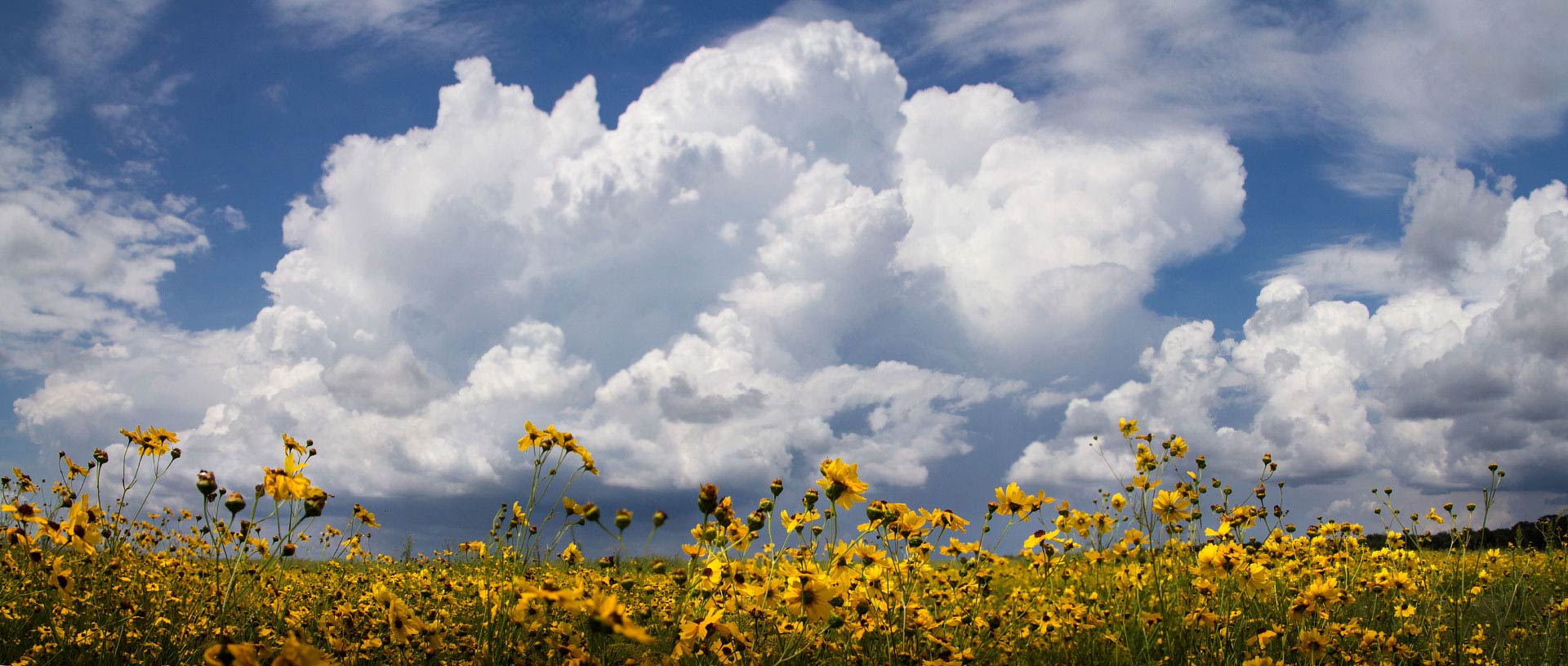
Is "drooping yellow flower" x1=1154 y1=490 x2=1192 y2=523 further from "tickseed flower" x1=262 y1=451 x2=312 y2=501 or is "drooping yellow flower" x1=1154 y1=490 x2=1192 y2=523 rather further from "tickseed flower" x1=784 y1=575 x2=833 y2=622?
"tickseed flower" x1=262 y1=451 x2=312 y2=501

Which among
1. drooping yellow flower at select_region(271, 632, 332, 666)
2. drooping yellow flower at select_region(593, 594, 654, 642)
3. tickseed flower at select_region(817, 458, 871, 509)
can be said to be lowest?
drooping yellow flower at select_region(271, 632, 332, 666)

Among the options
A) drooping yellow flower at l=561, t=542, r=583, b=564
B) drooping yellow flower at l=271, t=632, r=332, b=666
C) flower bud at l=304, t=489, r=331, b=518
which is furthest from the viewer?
drooping yellow flower at l=561, t=542, r=583, b=564

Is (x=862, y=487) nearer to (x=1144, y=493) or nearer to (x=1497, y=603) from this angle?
(x=1144, y=493)

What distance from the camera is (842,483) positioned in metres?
3.17

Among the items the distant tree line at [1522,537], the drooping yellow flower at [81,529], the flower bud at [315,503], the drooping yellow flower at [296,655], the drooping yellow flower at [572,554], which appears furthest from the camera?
the distant tree line at [1522,537]

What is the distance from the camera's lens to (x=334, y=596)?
5762 millimetres

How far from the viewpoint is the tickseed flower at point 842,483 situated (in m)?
3.14

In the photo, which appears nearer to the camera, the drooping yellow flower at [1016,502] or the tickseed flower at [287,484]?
the tickseed flower at [287,484]

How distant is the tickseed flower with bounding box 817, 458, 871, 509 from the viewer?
3139 millimetres

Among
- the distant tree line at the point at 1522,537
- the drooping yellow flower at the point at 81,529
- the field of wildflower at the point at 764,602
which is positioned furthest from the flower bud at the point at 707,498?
the distant tree line at the point at 1522,537

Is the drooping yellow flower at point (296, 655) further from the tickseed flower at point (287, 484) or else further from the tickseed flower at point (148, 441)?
the tickseed flower at point (148, 441)

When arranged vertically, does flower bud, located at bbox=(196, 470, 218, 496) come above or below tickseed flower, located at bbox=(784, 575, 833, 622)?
above

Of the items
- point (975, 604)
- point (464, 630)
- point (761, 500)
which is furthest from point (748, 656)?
point (464, 630)

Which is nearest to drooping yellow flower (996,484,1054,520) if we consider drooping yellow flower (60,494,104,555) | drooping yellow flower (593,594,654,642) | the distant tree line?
drooping yellow flower (593,594,654,642)
